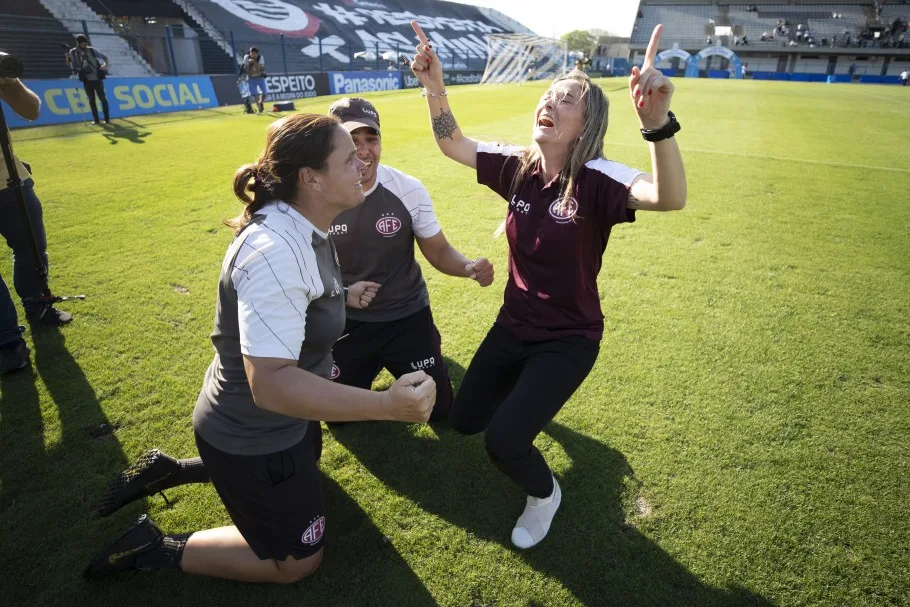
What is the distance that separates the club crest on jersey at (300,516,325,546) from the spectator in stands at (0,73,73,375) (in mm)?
3286

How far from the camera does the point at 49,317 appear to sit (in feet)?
15.4

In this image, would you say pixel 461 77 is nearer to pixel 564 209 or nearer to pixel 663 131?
pixel 564 209

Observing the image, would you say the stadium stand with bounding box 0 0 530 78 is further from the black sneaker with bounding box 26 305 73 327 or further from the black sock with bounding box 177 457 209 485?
the black sock with bounding box 177 457 209 485

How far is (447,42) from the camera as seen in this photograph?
4666cm

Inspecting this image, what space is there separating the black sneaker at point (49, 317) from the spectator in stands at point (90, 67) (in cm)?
1290

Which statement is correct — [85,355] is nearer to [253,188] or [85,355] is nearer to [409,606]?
[253,188]

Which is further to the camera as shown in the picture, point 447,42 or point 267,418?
point 447,42

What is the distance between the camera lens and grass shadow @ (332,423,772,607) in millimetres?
2518

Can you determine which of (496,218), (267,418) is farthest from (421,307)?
(496,218)

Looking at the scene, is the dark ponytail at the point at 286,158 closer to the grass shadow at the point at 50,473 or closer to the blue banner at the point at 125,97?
the grass shadow at the point at 50,473

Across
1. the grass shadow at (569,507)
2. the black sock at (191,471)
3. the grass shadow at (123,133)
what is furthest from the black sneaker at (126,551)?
the grass shadow at (123,133)

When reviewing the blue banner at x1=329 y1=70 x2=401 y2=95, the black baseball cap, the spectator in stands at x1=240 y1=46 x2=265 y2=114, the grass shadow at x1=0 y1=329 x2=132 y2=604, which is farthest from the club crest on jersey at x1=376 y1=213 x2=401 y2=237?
the blue banner at x1=329 y1=70 x2=401 y2=95

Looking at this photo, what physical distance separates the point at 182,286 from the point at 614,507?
15.9ft

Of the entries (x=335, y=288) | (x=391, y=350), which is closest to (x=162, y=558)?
(x=335, y=288)
